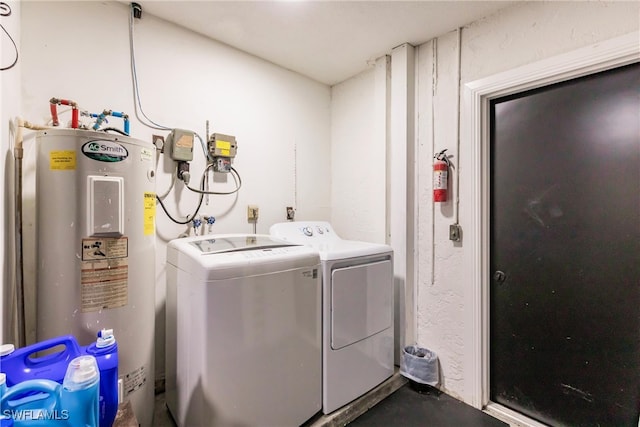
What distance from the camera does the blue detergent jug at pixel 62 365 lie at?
2.89ft

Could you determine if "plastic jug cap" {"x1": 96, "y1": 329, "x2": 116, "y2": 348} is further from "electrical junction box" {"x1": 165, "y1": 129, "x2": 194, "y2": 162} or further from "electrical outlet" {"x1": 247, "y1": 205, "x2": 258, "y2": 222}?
"electrical outlet" {"x1": 247, "y1": 205, "x2": 258, "y2": 222}

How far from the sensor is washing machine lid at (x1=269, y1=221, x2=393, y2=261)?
5.79ft

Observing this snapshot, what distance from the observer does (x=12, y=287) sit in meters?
1.31

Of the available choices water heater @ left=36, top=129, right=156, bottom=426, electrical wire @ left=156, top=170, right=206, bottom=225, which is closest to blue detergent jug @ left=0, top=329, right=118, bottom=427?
water heater @ left=36, top=129, right=156, bottom=426

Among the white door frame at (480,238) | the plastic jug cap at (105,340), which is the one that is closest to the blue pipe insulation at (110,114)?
the plastic jug cap at (105,340)

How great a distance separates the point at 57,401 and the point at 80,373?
83mm

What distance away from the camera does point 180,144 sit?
1881mm

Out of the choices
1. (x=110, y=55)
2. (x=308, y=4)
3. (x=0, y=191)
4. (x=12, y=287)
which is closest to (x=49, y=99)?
(x=110, y=55)

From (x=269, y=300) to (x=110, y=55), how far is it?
169cm

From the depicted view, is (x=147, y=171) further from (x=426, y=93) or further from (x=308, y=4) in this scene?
(x=426, y=93)

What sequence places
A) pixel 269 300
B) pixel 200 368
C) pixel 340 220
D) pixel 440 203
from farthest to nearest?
pixel 340 220 → pixel 440 203 → pixel 269 300 → pixel 200 368

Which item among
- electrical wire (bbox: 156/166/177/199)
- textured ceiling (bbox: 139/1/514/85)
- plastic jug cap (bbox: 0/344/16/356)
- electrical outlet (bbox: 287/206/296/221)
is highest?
textured ceiling (bbox: 139/1/514/85)

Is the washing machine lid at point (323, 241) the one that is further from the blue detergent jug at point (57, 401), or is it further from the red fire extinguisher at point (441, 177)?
the blue detergent jug at point (57, 401)

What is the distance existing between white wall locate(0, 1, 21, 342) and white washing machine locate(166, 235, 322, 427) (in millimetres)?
639
